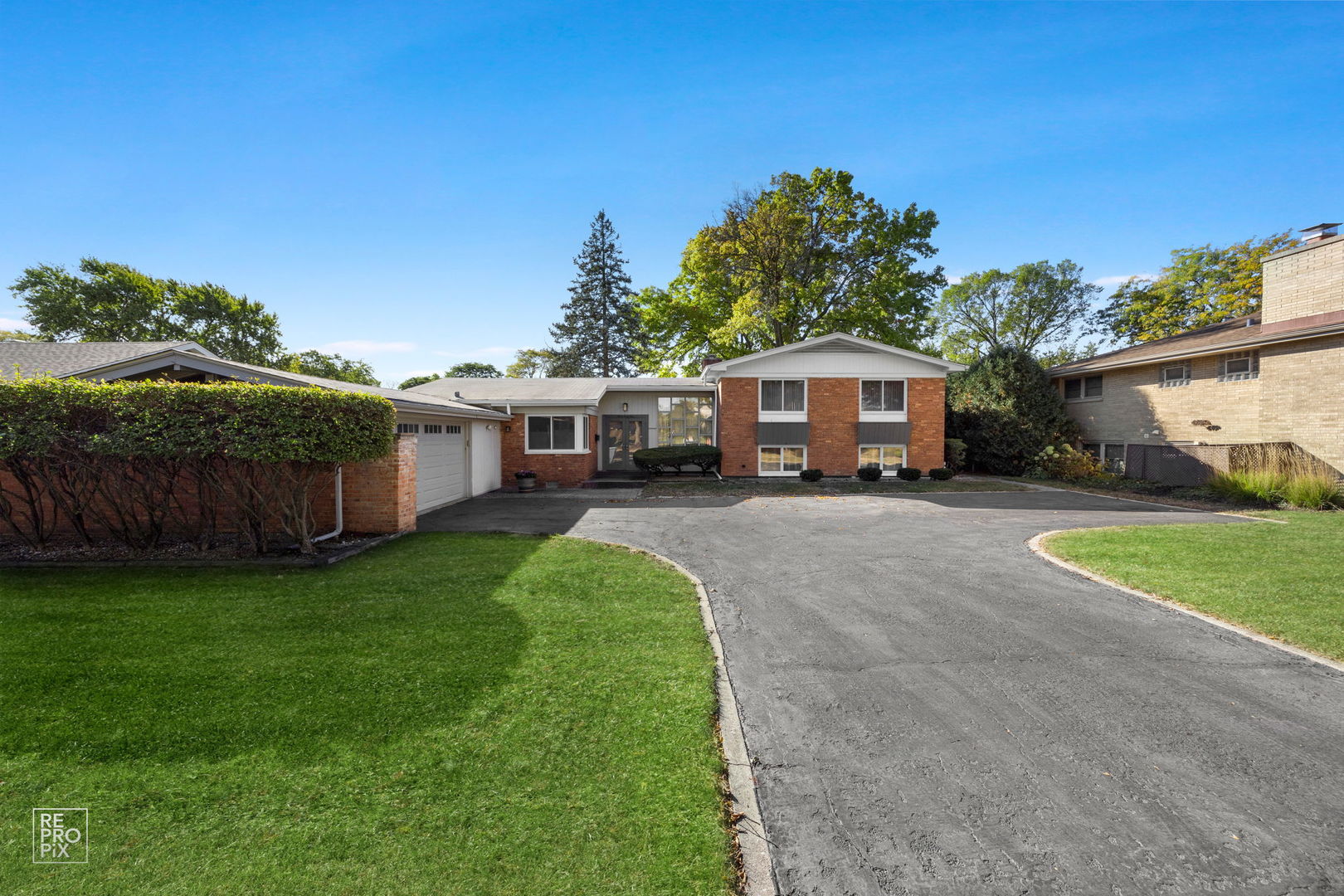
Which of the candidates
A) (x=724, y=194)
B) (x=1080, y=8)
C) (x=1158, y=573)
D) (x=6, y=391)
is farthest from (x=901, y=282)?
(x=6, y=391)

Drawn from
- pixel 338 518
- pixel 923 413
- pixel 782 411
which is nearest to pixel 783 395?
pixel 782 411

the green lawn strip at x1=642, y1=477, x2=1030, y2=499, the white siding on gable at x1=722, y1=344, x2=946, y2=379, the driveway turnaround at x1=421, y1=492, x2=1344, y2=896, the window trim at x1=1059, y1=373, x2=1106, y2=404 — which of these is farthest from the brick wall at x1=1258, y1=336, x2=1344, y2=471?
the driveway turnaround at x1=421, y1=492, x2=1344, y2=896

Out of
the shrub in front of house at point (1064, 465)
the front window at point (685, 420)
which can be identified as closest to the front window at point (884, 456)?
the shrub in front of house at point (1064, 465)

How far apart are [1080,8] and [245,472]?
53.9ft

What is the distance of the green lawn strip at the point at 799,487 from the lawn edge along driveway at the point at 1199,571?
6.59m

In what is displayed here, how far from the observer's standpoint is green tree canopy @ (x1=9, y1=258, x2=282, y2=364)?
32.9m

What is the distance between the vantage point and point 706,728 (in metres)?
3.46

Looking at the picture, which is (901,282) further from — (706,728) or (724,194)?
(706,728)

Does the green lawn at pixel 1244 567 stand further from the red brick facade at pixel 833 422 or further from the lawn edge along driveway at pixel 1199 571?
the red brick facade at pixel 833 422

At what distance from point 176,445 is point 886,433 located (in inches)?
764

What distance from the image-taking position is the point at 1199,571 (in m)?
7.14

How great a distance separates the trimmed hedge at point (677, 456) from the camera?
1975 cm

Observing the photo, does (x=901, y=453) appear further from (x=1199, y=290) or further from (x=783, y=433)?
(x=1199, y=290)

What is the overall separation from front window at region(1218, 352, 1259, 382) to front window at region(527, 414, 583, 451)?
20.6 m
